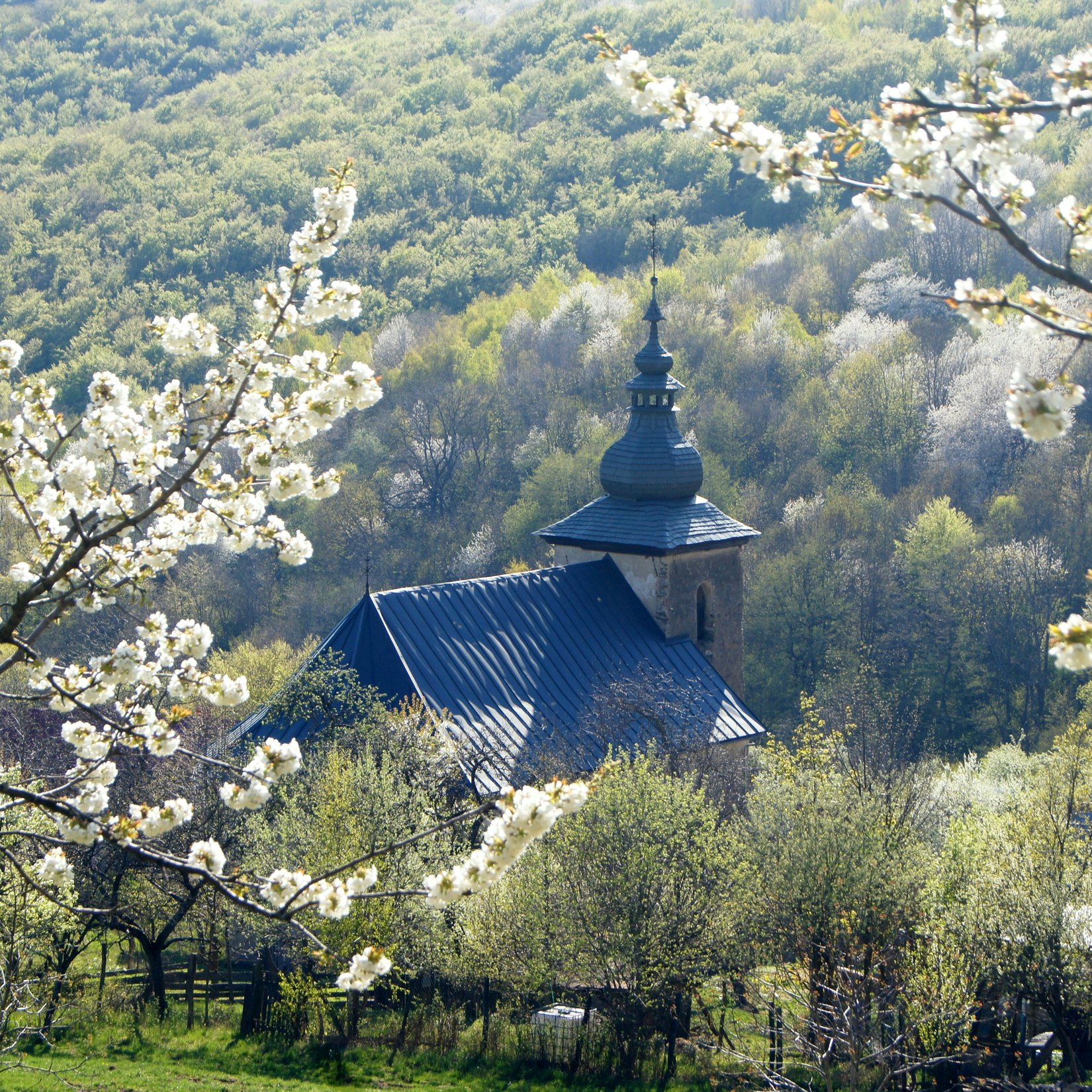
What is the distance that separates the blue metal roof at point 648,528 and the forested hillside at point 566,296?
473 cm

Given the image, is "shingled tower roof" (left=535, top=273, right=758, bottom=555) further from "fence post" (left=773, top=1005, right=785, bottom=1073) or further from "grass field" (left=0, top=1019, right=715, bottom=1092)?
"fence post" (left=773, top=1005, right=785, bottom=1073)

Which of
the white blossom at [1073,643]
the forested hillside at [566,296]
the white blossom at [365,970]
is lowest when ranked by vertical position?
the white blossom at [365,970]

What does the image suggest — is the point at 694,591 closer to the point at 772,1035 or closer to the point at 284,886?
the point at 772,1035

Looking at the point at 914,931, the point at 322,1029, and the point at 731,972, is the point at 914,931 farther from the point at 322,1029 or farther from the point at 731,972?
the point at 322,1029

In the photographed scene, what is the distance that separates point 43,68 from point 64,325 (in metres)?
32.9

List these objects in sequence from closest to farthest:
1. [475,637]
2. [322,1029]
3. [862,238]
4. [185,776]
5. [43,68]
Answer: [322,1029]
[185,776]
[475,637]
[862,238]
[43,68]

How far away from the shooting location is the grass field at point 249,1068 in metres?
17.8

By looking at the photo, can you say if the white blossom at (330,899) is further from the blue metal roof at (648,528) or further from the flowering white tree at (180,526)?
the blue metal roof at (648,528)

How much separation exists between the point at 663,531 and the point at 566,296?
38.8m

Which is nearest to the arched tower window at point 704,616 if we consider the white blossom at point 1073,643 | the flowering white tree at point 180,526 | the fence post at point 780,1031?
the fence post at point 780,1031

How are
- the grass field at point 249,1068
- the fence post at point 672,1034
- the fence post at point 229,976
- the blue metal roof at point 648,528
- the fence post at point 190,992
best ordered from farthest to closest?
the blue metal roof at point 648,528, the fence post at point 229,976, the fence post at point 190,992, the fence post at point 672,1034, the grass field at point 249,1068

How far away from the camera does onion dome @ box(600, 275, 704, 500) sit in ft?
98.5

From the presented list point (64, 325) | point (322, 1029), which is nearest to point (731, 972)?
point (322, 1029)

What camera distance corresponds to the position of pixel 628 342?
61.5 meters
